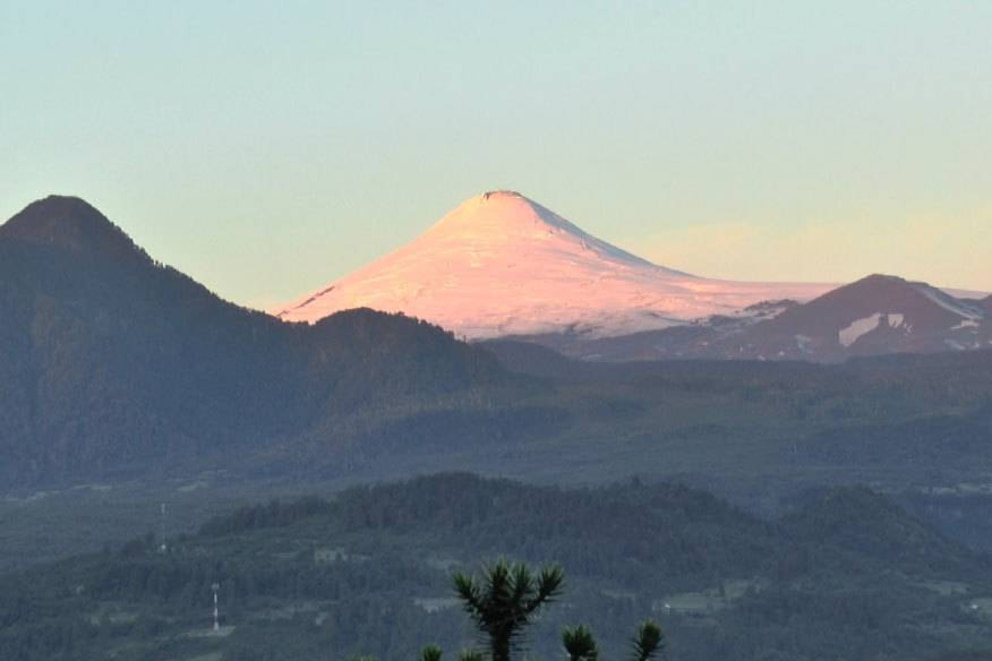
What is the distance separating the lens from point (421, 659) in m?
27.0

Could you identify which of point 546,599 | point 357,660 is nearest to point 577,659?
point 546,599

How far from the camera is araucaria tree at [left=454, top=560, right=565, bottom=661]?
87.2 ft

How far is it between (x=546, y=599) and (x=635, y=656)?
3.54ft

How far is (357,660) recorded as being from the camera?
31.0 m

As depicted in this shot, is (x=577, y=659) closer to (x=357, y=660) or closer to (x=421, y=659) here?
(x=421, y=659)

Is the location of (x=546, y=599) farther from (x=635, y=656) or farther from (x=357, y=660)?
(x=357, y=660)

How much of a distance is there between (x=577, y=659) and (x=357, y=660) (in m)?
4.82

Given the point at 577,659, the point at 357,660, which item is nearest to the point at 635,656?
the point at 577,659

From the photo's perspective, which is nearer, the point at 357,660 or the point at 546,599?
the point at 546,599

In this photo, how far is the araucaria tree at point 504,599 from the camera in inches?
1047

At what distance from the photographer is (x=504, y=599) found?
26766mm

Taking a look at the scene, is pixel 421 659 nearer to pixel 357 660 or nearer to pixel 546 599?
pixel 546 599

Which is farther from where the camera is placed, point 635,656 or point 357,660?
point 357,660

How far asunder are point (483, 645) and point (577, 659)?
3.10 feet
